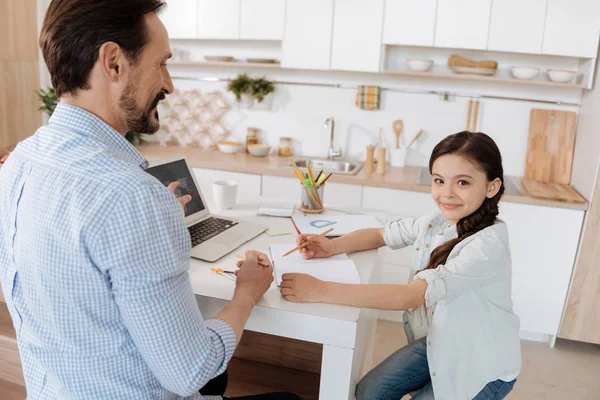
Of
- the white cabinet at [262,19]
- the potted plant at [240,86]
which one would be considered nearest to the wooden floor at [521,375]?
Answer: the potted plant at [240,86]

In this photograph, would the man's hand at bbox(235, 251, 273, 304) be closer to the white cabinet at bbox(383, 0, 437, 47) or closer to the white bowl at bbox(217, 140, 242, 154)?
the white cabinet at bbox(383, 0, 437, 47)

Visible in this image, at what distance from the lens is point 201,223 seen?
1639mm

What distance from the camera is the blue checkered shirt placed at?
81cm

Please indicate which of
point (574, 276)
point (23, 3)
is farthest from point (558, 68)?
point (23, 3)

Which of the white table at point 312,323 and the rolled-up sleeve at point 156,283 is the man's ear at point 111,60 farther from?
the white table at point 312,323

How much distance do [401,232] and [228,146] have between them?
82.3 inches

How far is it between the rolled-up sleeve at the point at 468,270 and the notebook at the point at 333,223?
397 mm

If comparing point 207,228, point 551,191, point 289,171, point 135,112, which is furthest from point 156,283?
point 551,191

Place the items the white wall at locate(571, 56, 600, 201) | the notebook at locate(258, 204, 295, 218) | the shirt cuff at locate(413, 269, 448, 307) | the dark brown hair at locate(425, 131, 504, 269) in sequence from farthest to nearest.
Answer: the white wall at locate(571, 56, 600, 201) → the notebook at locate(258, 204, 295, 218) → the dark brown hair at locate(425, 131, 504, 269) → the shirt cuff at locate(413, 269, 448, 307)

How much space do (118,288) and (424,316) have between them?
100cm

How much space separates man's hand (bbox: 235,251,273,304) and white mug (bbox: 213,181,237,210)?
0.61 meters

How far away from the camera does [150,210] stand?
32.3 inches

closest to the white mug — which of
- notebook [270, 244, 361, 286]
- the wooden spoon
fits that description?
notebook [270, 244, 361, 286]

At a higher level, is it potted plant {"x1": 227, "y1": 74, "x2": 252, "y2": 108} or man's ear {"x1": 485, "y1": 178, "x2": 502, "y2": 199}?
potted plant {"x1": 227, "y1": 74, "x2": 252, "y2": 108}
